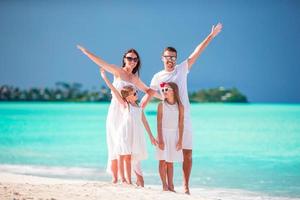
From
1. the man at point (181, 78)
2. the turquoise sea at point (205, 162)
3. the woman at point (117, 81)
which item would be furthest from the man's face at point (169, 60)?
the turquoise sea at point (205, 162)

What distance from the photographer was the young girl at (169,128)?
25.7 ft

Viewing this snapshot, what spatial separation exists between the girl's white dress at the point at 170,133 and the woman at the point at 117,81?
0.96ft

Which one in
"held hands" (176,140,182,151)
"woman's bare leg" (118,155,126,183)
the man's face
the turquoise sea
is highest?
the man's face

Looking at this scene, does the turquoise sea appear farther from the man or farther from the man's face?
the man's face

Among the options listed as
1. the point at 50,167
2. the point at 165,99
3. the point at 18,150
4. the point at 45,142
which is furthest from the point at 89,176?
the point at 45,142

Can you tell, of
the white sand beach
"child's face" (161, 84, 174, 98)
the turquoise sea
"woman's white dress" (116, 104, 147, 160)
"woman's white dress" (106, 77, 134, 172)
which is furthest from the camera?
the turquoise sea

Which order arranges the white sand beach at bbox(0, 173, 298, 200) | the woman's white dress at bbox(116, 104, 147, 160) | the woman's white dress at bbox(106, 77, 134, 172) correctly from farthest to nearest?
the woman's white dress at bbox(106, 77, 134, 172)
the woman's white dress at bbox(116, 104, 147, 160)
the white sand beach at bbox(0, 173, 298, 200)

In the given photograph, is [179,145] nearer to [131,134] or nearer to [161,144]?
[161,144]

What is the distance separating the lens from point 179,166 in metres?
15.2

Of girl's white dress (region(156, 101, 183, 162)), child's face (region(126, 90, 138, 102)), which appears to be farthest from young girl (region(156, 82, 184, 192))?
child's face (region(126, 90, 138, 102))

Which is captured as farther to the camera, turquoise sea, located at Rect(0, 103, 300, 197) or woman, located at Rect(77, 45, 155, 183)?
turquoise sea, located at Rect(0, 103, 300, 197)

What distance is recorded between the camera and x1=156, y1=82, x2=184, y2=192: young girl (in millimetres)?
7828

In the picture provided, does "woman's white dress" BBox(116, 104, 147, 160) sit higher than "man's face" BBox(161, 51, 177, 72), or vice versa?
"man's face" BBox(161, 51, 177, 72)

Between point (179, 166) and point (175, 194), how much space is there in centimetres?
768
